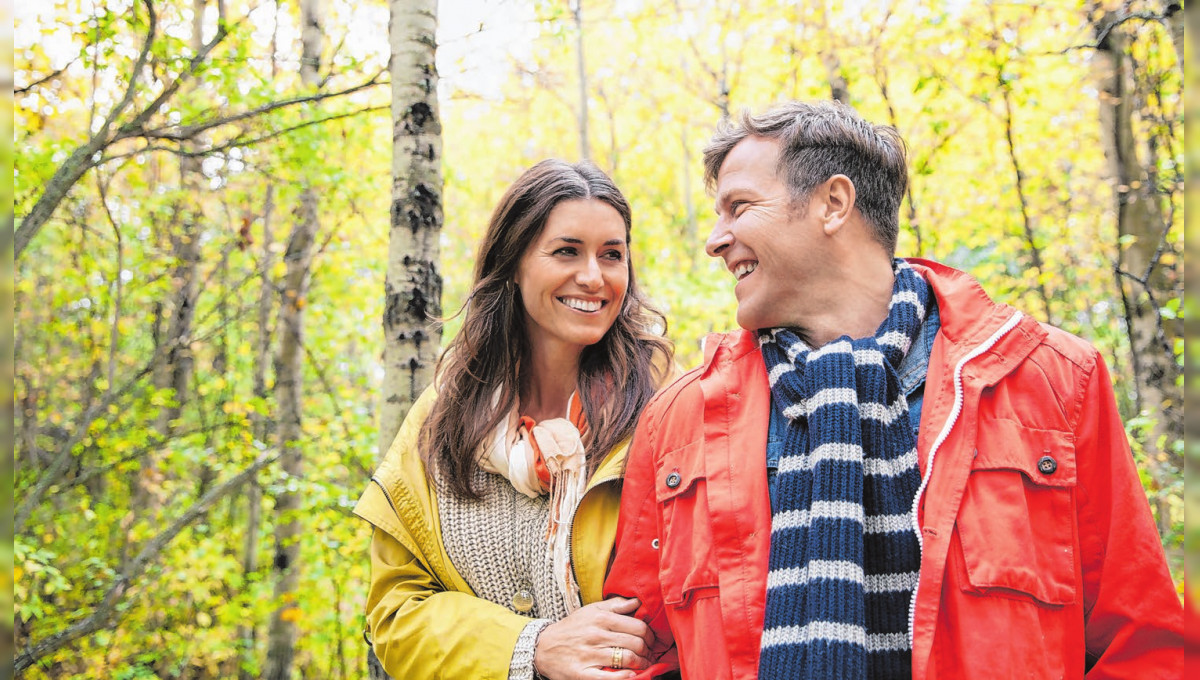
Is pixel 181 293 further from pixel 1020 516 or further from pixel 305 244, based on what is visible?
pixel 1020 516

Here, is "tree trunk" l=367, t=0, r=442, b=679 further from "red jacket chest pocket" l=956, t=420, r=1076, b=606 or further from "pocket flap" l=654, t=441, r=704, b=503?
"red jacket chest pocket" l=956, t=420, r=1076, b=606

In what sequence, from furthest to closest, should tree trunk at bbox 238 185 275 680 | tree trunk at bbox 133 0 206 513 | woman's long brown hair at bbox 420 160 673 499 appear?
tree trunk at bbox 238 185 275 680
tree trunk at bbox 133 0 206 513
woman's long brown hair at bbox 420 160 673 499

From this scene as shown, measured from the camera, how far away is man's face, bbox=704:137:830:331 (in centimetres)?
217

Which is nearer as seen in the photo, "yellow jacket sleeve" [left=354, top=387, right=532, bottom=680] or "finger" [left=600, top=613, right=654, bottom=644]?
Answer: "finger" [left=600, top=613, right=654, bottom=644]

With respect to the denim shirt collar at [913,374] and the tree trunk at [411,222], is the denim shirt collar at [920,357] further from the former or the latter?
the tree trunk at [411,222]

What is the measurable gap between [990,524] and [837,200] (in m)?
0.93

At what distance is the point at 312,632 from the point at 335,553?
34.5 inches

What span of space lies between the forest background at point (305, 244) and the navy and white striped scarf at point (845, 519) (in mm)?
1961

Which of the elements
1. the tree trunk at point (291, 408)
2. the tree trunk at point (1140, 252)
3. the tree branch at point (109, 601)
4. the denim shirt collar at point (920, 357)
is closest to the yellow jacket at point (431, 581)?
the denim shirt collar at point (920, 357)

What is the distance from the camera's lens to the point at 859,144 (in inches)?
90.6

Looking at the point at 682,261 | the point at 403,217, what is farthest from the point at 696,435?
the point at 682,261

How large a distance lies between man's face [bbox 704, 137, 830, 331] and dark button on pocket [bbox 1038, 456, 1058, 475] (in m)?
0.68

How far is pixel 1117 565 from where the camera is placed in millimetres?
1762

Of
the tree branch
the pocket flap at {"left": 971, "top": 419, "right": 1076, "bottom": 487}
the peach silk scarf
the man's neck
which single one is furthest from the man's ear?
the tree branch
